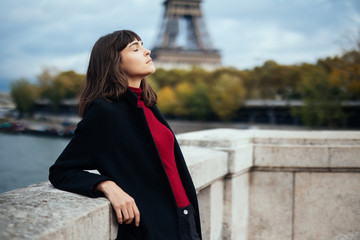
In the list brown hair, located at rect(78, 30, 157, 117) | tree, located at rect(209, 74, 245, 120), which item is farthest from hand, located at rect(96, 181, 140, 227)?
tree, located at rect(209, 74, 245, 120)

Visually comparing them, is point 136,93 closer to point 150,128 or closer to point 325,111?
point 150,128

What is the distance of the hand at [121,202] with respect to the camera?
63.6 inches

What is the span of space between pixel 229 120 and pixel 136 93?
40766 mm

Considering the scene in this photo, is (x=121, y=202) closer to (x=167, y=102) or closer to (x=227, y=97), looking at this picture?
(x=227, y=97)

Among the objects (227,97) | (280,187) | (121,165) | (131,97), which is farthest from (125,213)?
(227,97)

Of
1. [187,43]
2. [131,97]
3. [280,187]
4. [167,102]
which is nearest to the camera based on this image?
[131,97]

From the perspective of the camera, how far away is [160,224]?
1715mm

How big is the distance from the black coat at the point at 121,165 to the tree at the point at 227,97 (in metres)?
38.4

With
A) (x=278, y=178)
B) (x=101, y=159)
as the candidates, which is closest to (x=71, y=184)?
(x=101, y=159)

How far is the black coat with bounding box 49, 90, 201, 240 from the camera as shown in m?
1.70

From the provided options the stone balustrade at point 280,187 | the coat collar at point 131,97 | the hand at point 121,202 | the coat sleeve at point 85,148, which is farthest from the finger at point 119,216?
the stone balustrade at point 280,187

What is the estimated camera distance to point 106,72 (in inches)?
73.7

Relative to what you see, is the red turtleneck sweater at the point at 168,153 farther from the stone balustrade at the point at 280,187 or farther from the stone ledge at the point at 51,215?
the stone balustrade at the point at 280,187

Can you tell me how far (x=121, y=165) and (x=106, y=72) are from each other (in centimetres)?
47
